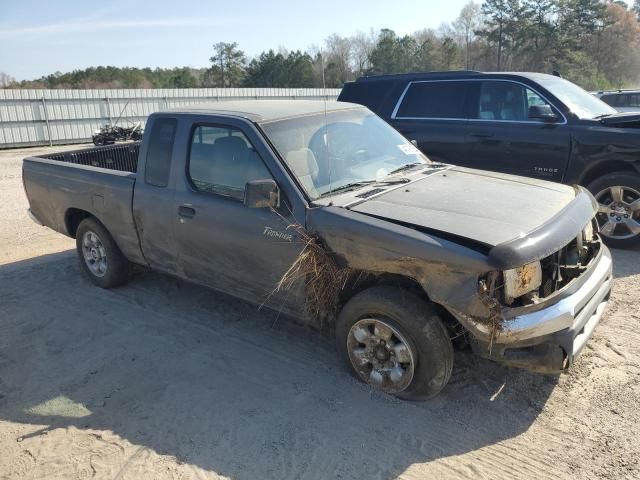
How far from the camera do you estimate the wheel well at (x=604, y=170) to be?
6.14m

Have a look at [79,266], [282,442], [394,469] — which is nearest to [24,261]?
[79,266]

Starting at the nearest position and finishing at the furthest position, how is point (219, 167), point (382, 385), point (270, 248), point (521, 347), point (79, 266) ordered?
point (521, 347)
point (382, 385)
point (270, 248)
point (219, 167)
point (79, 266)

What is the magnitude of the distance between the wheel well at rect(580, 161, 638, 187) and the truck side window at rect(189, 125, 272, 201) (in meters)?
4.39

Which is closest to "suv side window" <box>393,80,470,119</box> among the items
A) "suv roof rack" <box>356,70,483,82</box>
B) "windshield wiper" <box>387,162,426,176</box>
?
"suv roof rack" <box>356,70,483,82</box>

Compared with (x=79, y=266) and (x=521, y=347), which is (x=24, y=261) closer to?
(x=79, y=266)

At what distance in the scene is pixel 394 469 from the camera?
9.38 feet

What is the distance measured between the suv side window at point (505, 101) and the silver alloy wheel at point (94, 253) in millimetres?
5099

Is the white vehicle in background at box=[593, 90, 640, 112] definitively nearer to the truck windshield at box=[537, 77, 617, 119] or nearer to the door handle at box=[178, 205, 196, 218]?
the truck windshield at box=[537, 77, 617, 119]

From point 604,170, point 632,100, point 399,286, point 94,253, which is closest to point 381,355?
point 399,286

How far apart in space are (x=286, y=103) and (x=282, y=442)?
2.90 m

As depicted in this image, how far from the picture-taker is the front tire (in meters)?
3.17

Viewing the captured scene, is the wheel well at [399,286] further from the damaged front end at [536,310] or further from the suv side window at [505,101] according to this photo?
the suv side window at [505,101]

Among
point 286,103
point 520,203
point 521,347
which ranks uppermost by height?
point 286,103

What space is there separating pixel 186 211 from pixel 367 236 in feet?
5.95
